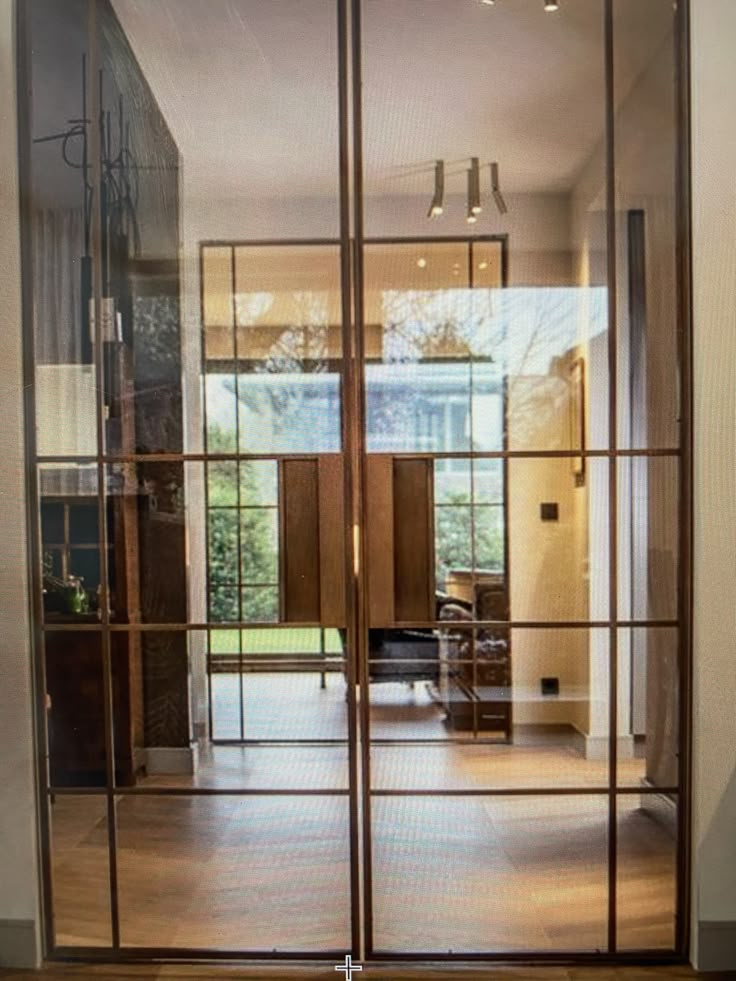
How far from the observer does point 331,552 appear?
238cm

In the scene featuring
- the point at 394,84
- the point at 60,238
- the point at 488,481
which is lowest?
the point at 488,481

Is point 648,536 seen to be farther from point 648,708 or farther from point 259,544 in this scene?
point 259,544

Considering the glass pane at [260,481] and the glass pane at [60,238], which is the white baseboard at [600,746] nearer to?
the glass pane at [260,481]

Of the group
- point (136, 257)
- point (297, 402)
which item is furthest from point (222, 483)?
point (136, 257)

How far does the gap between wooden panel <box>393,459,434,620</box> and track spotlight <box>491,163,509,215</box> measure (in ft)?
2.18

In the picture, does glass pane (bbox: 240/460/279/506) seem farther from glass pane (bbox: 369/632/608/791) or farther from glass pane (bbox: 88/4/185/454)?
glass pane (bbox: 369/632/608/791)

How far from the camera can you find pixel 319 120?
91.7 inches

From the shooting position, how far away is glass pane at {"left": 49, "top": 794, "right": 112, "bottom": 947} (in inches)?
94.9

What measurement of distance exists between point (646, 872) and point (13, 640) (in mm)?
1749

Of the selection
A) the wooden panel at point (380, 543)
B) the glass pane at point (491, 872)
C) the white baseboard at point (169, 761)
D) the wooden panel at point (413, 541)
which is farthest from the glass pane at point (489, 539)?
the white baseboard at point (169, 761)

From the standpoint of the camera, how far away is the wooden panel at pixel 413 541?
7.79ft

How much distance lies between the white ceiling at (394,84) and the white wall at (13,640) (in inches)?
19.7

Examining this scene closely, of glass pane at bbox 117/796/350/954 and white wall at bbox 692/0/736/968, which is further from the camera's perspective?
glass pane at bbox 117/796/350/954

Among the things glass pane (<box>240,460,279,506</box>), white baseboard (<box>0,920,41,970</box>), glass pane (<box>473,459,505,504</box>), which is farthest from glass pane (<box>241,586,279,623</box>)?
white baseboard (<box>0,920,41,970</box>)
